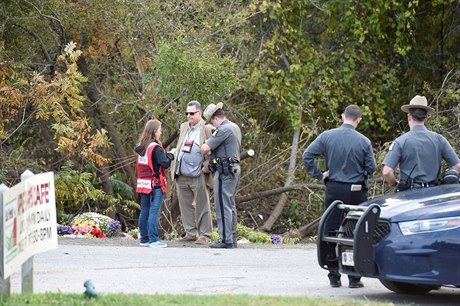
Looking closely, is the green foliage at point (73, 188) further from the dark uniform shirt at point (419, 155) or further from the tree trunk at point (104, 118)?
the dark uniform shirt at point (419, 155)

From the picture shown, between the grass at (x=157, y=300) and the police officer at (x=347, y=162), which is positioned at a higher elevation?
the police officer at (x=347, y=162)

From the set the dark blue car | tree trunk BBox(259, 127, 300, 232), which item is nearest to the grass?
the dark blue car

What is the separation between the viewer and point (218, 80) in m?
22.0

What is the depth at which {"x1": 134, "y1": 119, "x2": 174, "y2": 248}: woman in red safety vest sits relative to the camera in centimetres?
1711

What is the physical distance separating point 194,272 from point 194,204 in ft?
13.0

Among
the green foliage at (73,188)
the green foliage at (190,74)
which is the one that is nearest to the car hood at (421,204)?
the green foliage at (190,74)

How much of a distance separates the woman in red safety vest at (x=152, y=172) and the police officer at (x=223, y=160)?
664mm

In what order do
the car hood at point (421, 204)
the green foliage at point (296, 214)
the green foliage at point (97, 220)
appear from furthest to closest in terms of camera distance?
1. the green foliage at point (296, 214)
2. the green foliage at point (97, 220)
3. the car hood at point (421, 204)

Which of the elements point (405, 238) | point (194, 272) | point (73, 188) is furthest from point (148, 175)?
point (405, 238)

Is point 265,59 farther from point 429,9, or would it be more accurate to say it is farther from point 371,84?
point 429,9

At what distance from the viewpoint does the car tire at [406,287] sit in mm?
12203

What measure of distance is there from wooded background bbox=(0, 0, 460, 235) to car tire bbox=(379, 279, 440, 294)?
9.62m

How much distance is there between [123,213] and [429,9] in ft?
32.1

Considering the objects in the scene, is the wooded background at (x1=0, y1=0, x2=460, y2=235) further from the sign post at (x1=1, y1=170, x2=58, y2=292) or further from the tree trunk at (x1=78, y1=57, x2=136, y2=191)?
the sign post at (x1=1, y1=170, x2=58, y2=292)
